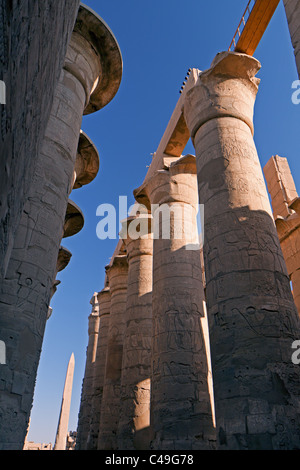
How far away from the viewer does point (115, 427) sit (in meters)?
11.6

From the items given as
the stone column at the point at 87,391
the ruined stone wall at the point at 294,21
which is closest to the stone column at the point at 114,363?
the stone column at the point at 87,391

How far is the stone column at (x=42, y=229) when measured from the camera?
148 inches

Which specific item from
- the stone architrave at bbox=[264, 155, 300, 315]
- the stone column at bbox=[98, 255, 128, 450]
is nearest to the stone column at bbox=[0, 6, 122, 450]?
the stone architrave at bbox=[264, 155, 300, 315]

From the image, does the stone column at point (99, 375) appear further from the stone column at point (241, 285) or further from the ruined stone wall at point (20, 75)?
the ruined stone wall at point (20, 75)

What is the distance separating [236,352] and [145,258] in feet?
23.2

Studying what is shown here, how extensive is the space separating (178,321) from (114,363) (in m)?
5.66

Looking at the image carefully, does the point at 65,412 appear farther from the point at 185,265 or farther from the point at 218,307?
the point at 218,307

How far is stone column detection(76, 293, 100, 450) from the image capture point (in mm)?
14883

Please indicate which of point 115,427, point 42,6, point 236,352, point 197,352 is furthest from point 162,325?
point 42,6

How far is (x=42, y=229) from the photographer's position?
473cm

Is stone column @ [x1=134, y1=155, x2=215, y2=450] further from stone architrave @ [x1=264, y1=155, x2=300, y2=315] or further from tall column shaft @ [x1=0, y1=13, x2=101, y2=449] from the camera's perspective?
tall column shaft @ [x1=0, y1=13, x2=101, y2=449]

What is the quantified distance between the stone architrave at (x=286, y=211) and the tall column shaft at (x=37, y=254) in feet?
20.9

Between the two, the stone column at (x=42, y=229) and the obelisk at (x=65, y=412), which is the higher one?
the obelisk at (x=65, y=412)
